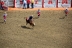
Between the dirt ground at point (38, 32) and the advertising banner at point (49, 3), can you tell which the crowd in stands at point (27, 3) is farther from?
the dirt ground at point (38, 32)

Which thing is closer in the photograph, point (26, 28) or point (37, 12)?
point (26, 28)

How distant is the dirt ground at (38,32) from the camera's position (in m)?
29.3

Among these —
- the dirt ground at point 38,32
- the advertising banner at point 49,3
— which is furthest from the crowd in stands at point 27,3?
the dirt ground at point 38,32

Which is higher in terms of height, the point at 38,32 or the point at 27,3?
the point at 27,3

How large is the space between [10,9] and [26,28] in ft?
26.6

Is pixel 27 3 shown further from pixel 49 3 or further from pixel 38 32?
pixel 38 32

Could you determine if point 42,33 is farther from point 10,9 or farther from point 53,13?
point 10,9

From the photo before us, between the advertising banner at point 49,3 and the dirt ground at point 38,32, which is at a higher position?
the advertising banner at point 49,3

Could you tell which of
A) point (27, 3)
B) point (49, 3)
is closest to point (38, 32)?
point (27, 3)

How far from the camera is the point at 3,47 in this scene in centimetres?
2870

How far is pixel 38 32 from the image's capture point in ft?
104

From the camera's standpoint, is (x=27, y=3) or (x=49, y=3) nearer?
(x=27, y=3)

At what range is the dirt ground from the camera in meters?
29.3

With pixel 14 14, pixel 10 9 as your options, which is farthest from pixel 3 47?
pixel 10 9
